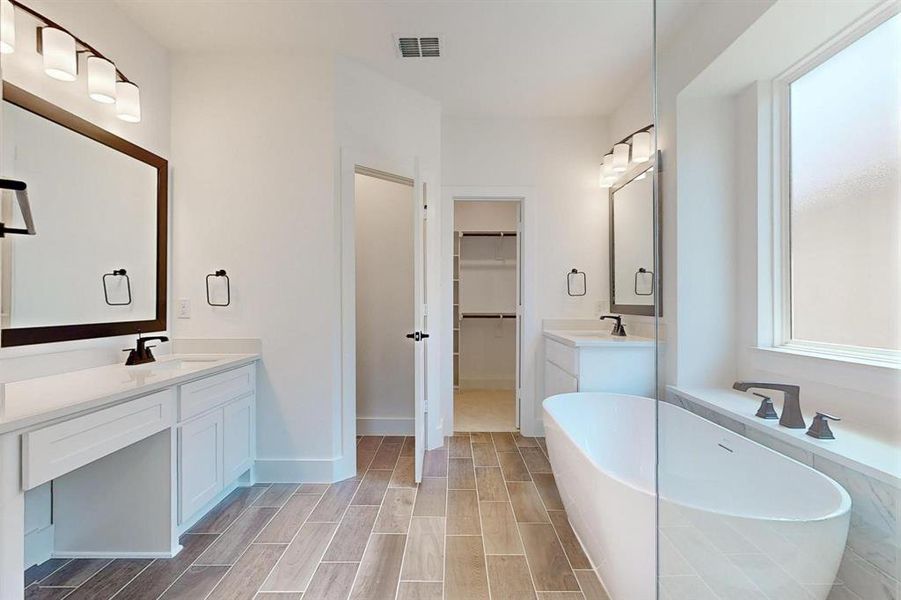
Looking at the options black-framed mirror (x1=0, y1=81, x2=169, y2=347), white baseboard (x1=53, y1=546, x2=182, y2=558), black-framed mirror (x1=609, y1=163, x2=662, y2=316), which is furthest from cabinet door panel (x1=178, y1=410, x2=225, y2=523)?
black-framed mirror (x1=609, y1=163, x2=662, y2=316)

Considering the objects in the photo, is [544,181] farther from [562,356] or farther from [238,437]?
[238,437]

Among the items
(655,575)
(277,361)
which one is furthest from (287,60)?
(655,575)

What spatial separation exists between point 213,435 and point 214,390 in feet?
0.75

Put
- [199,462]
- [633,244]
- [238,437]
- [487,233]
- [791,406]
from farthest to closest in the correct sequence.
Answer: [487,233] < [633,244] < [238,437] < [199,462] < [791,406]

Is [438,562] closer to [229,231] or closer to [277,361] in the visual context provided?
[277,361]

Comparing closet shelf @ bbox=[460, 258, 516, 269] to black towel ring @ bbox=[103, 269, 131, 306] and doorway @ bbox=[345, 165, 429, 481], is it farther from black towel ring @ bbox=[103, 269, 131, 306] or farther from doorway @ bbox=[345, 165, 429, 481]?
black towel ring @ bbox=[103, 269, 131, 306]

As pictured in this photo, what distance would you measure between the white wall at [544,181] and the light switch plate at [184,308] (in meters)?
1.85

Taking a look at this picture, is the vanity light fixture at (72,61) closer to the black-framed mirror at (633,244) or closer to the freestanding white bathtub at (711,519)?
the freestanding white bathtub at (711,519)

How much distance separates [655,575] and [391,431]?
2500mm

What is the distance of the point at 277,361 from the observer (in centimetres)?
258

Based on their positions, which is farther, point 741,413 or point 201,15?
point 201,15

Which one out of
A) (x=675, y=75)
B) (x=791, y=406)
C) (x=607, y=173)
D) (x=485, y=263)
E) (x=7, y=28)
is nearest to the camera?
(x=791, y=406)

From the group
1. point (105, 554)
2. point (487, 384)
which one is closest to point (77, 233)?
point (105, 554)

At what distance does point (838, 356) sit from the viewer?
1.02m
